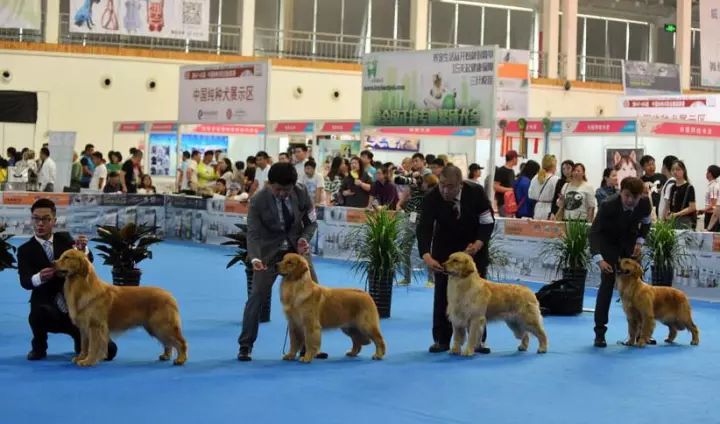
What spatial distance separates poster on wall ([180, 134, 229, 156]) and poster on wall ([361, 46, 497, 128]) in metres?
9.28

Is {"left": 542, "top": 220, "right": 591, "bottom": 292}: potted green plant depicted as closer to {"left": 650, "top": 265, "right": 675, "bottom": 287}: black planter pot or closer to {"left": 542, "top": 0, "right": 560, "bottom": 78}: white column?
{"left": 650, "top": 265, "right": 675, "bottom": 287}: black planter pot

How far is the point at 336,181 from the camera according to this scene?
61.7 feet

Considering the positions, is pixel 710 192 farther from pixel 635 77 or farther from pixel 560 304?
pixel 635 77

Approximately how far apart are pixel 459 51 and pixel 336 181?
10.7 ft

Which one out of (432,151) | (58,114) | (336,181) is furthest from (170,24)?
(336,181)

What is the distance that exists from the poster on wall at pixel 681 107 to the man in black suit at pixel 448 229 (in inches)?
611

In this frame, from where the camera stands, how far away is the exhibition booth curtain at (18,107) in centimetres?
2711

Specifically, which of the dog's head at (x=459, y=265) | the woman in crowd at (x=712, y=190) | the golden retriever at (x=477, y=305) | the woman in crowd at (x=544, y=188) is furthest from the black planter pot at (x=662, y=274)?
the dog's head at (x=459, y=265)

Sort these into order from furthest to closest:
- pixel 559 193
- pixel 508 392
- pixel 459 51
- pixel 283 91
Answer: pixel 283 91 → pixel 459 51 → pixel 559 193 → pixel 508 392

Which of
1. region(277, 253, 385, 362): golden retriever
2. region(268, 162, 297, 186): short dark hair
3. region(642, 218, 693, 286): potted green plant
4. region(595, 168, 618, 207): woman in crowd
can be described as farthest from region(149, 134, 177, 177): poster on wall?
region(277, 253, 385, 362): golden retriever

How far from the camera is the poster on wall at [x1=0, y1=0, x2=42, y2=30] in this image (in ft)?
83.9

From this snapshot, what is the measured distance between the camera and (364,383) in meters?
7.81

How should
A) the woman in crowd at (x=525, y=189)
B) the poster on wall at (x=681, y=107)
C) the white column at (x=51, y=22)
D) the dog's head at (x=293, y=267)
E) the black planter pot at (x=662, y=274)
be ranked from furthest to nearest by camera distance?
the white column at (x=51, y=22)
the poster on wall at (x=681, y=107)
the woman in crowd at (x=525, y=189)
the black planter pot at (x=662, y=274)
the dog's head at (x=293, y=267)

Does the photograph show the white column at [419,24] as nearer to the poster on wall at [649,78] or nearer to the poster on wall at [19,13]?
the poster on wall at [649,78]
